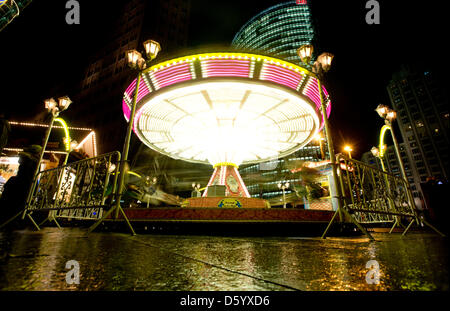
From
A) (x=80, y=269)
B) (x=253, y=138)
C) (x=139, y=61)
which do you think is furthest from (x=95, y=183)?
(x=253, y=138)

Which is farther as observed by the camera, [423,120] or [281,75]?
[423,120]

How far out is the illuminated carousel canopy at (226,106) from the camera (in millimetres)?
7996

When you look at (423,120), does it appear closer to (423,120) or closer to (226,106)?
(423,120)

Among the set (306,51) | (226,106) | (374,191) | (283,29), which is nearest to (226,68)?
(226,106)

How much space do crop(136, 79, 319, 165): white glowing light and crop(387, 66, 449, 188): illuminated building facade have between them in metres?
83.4

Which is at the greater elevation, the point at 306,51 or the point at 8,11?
the point at 8,11

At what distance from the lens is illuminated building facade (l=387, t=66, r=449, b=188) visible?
7089 cm

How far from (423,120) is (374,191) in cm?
9853

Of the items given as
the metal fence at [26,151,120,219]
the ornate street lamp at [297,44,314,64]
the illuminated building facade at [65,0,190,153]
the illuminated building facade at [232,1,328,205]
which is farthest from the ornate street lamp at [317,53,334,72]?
the illuminated building facade at [232,1,328,205]

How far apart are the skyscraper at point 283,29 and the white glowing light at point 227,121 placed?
75.3 m

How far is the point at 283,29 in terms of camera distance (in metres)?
86.0

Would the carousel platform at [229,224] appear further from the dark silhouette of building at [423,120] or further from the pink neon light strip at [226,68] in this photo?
the dark silhouette of building at [423,120]

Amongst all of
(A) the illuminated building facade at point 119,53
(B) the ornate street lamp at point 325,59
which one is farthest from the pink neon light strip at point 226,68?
(A) the illuminated building facade at point 119,53
